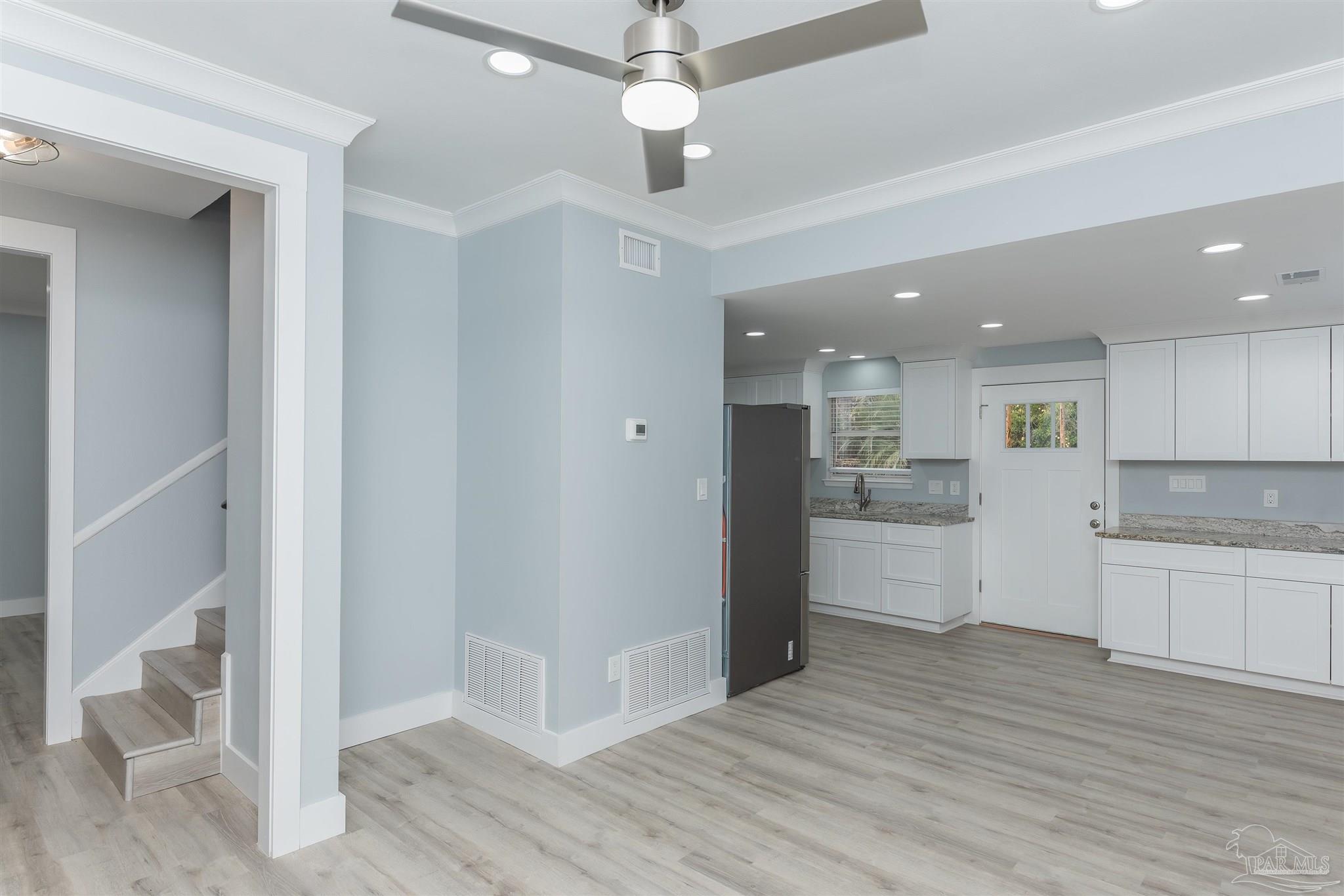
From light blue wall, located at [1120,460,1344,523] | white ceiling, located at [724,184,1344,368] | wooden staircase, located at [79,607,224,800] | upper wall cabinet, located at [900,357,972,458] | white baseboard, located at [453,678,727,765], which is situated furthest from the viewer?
upper wall cabinet, located at [900,357,972,458]

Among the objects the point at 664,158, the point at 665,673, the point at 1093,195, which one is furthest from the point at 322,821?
the point at 1093,195

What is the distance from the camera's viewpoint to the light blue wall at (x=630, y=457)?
331 centimetres

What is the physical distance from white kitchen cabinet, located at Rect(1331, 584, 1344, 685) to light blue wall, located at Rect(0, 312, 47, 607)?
9.00 metres

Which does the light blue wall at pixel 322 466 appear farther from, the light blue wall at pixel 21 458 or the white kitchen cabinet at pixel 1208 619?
the light blue wall at pixel 21 458

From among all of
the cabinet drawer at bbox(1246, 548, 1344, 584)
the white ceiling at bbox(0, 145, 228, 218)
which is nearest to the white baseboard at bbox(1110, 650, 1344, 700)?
the cabinet drawer at bbox(1246, 548, 1344, 584)

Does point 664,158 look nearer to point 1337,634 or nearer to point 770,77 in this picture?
point 770,77

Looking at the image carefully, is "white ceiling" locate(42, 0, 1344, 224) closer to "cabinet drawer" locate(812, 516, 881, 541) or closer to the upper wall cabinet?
the upper wall cabinet

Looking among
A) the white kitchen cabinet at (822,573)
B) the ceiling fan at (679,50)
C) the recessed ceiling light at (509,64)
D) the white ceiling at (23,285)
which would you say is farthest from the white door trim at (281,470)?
the white kitchen cabinet at (822,573)

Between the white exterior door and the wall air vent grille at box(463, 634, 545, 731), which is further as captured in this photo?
the white exterior door

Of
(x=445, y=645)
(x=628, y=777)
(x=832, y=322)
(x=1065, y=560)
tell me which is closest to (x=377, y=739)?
(x=445, y=645)

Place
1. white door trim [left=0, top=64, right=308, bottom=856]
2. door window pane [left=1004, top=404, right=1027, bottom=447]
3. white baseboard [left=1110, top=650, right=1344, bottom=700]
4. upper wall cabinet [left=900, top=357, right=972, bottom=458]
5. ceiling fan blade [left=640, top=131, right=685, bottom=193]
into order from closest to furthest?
1. ceiling fan blade [left=640, top=131, right=685, bottom=193]
2. white door trim [left=0, top=64, right=308, bottom=856]
3. white baseboard [left=1110, top=650, right=1344, bottom=700]
4. door window pane [left=1004, top=404, right=1027, bottom=447]
5. upper wall cabinet [left=900, top=357, right=972, bottom=458]

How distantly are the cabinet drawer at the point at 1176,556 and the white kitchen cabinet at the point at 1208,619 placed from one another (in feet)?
0.15

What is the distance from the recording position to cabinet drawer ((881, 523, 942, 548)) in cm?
572

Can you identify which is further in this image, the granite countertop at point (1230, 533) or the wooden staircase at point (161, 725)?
A: the granite countertop at point (1230, 533)
